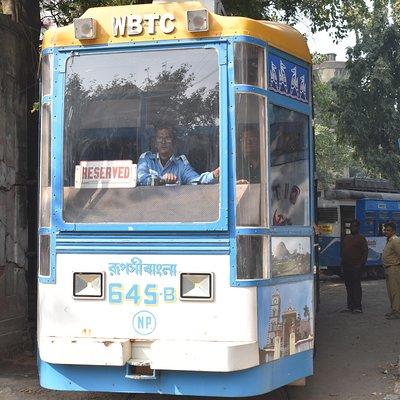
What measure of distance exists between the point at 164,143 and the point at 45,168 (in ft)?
3.25

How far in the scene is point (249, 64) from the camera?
5.50 m

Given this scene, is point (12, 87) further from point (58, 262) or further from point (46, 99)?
point (58, 262)

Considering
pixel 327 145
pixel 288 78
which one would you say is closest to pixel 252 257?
pixel 288 78

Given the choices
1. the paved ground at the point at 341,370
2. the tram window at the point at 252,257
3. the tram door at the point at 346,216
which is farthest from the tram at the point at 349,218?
the tram window at the point at 252,257

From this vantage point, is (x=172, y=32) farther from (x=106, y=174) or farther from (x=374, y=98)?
(x=374, y=98)

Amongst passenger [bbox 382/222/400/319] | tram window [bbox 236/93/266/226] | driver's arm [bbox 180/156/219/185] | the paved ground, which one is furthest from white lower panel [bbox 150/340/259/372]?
passenger [bbox 382/222/400/319]

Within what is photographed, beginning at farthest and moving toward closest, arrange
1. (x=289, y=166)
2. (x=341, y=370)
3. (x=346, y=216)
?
(x=346, y=216), (x=341, y=370), (x=289, y=166)

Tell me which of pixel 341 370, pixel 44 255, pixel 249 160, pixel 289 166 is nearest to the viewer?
pixel 249 160

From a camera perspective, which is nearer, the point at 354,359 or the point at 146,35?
the point at 146,35

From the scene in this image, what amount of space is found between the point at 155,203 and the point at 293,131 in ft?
4.60

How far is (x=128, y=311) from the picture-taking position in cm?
543

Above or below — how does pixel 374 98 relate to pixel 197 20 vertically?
above

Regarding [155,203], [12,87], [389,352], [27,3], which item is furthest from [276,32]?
[389,352]

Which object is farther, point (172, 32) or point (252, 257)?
point (172, 32)
